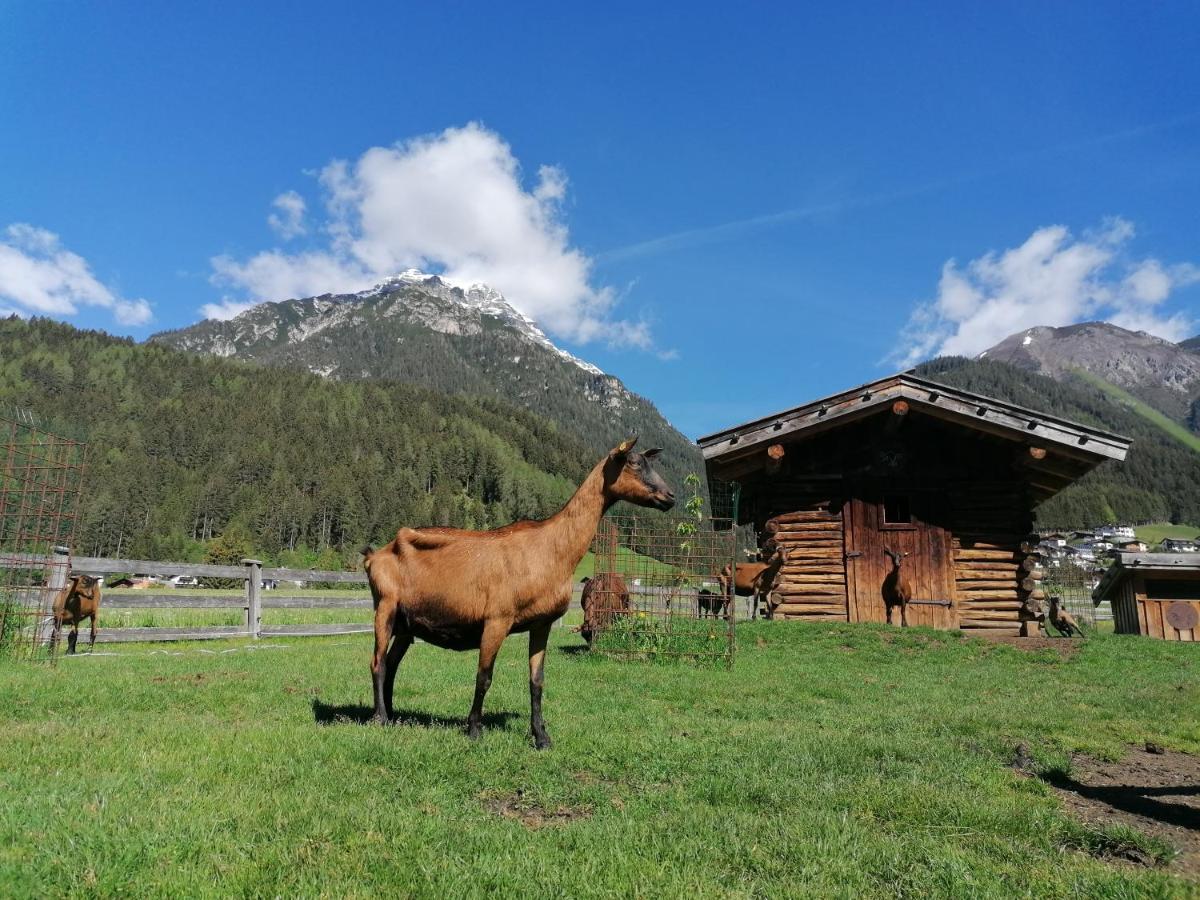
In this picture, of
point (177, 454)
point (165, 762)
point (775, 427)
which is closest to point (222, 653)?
point (165, 762)

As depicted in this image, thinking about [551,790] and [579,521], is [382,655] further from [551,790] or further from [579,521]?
[551,790]

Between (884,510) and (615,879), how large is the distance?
16482 millimetres

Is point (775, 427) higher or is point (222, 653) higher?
point (775, 427)

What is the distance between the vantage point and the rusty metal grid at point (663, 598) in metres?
13.3

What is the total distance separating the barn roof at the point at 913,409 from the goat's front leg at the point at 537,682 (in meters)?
11.1

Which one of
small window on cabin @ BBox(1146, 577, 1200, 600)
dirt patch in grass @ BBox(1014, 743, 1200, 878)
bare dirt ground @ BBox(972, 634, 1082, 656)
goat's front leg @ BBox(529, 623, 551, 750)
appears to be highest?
small window on cabin @ BBox(1146, 577, 1200, 600)

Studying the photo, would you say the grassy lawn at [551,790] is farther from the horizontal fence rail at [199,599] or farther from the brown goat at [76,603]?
the horizontal fence rail at [199,599]

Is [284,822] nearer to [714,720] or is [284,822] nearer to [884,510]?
[714,720]

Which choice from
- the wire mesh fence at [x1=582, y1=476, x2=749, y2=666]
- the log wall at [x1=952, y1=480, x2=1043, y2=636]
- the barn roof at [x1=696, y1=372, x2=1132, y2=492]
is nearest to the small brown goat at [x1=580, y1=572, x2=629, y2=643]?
the wire mesh fence at [x1=582, y1=476, x2=749, y2=666]

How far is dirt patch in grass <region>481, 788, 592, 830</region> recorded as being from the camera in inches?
171

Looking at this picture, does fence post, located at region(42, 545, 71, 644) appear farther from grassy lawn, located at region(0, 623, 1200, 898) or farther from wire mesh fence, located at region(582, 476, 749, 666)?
wire mesh fence, located at region(582, 476, 749, 666)

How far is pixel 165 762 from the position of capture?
16.8 feet

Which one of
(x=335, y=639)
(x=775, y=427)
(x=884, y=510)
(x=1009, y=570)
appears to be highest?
(x=775, y=427)

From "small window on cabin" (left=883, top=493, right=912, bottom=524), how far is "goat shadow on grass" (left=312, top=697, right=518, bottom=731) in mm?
13485
